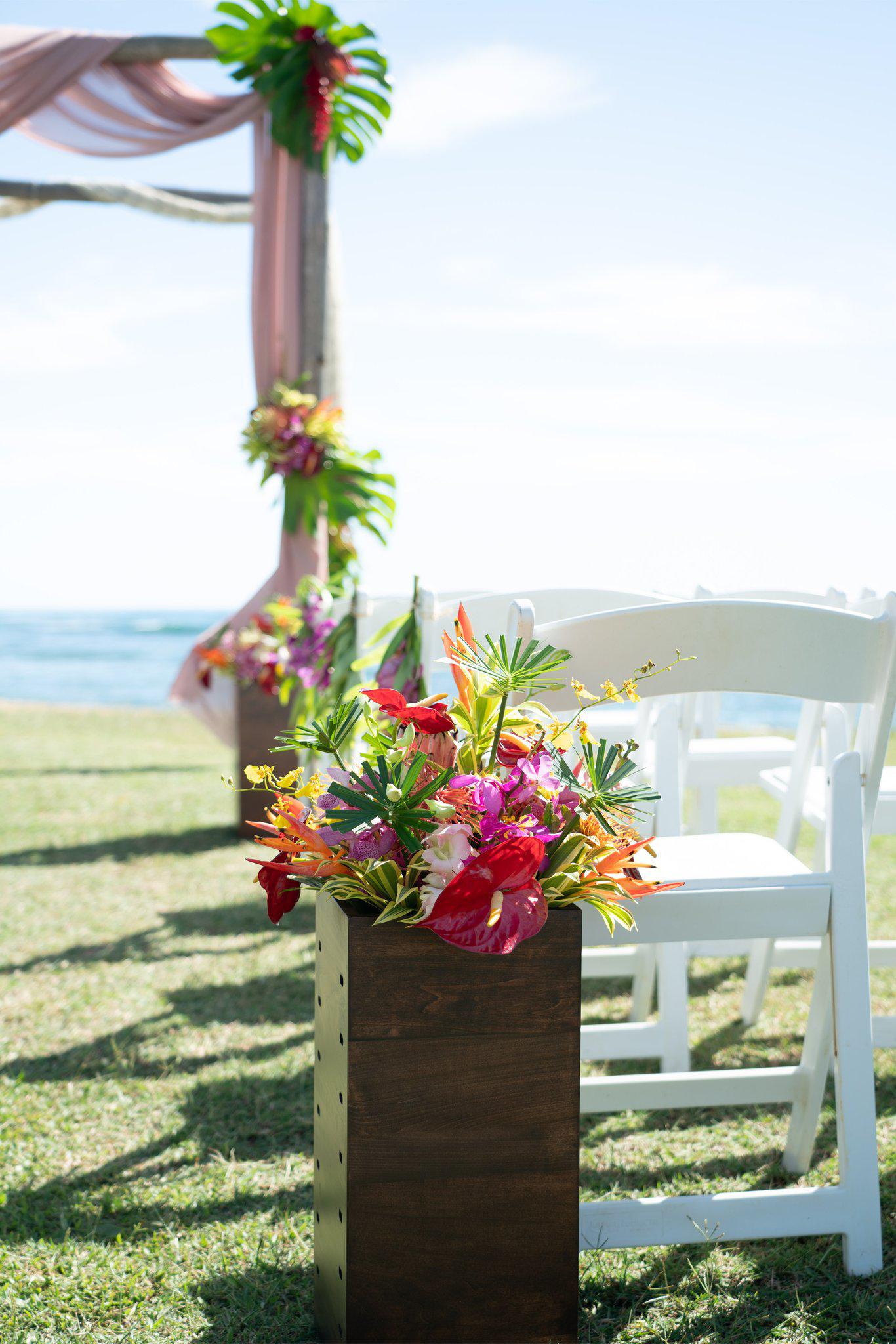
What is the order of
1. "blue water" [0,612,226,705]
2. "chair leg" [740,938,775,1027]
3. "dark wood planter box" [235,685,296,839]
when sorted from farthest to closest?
"blue water" [0,612,226,705]
"dark wood planter box" [235,685,296,839]
"chair leg" [740,938,775,1027]

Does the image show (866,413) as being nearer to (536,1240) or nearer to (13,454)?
(13,454)

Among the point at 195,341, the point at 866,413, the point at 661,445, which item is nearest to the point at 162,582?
the point at 195,341

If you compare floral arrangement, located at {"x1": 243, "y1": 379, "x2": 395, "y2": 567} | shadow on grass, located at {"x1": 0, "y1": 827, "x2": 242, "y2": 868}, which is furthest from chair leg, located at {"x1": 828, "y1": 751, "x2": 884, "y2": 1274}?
floral arrangement, located at {"x1": 243, "y1": 379, "x2": 395, "y2": 567}

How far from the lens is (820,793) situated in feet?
6.18

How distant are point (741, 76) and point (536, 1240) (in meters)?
5.44

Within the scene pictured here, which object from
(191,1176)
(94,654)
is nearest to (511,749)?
(191,1176)

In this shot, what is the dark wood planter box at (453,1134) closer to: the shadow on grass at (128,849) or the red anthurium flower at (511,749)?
the red anthurium flower at (511,749)

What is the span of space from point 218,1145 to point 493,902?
945 mm

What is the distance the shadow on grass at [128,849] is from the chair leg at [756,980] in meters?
2.12

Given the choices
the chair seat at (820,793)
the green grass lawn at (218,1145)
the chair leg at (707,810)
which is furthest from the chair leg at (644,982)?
the chair leg at (707,810)

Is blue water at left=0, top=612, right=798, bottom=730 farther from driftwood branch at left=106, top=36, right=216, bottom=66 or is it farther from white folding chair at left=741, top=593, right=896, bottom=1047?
white folding chair at left=741, top=593, right=896, bottom=1047

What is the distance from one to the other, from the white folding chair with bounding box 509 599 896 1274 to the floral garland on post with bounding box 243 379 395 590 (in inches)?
118

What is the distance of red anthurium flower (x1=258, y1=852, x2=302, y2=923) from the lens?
0.97m

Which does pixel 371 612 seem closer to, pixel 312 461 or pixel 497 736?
pixel 497 736
